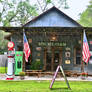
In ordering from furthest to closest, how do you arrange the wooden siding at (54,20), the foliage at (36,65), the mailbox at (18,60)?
1. the wooden siding at (54,20)
2. the foliage at (36,65)
3. the mailbox at (18,60)

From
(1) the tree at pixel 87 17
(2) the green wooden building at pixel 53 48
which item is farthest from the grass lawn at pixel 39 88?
(1) the tree at pixel 87 17

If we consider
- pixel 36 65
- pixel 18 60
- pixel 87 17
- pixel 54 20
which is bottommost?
pixel 36 65

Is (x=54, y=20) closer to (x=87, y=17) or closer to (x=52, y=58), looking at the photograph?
(x=52, y=58)

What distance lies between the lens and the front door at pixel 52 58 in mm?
14766

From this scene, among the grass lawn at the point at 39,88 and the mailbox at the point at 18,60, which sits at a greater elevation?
the mailbox at the point at 18,60

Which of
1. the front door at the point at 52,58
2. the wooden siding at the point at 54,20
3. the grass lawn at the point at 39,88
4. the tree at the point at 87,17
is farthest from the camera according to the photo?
the tree at the point at 87,17

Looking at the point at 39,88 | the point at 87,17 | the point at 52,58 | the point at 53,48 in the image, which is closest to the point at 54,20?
the point at 53,48

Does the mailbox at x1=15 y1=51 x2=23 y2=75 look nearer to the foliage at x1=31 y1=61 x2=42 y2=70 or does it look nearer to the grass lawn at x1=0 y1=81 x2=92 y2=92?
the foliage at x1=31 y1=61 x2=42 y2=70

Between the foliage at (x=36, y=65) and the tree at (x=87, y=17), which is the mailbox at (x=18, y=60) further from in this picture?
the tree at (x=87, y=17)

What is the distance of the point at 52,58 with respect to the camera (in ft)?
48.6

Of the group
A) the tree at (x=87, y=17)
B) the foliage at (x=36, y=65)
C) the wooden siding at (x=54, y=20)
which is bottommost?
the foliage at (x=36, y=65)

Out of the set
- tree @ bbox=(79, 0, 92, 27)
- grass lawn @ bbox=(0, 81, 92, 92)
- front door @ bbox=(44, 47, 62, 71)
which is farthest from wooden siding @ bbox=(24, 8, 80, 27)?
tree @ bbox=(79, 0, 92, 27)

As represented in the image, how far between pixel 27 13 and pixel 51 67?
18622 millimetres

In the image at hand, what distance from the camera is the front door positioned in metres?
14.8
